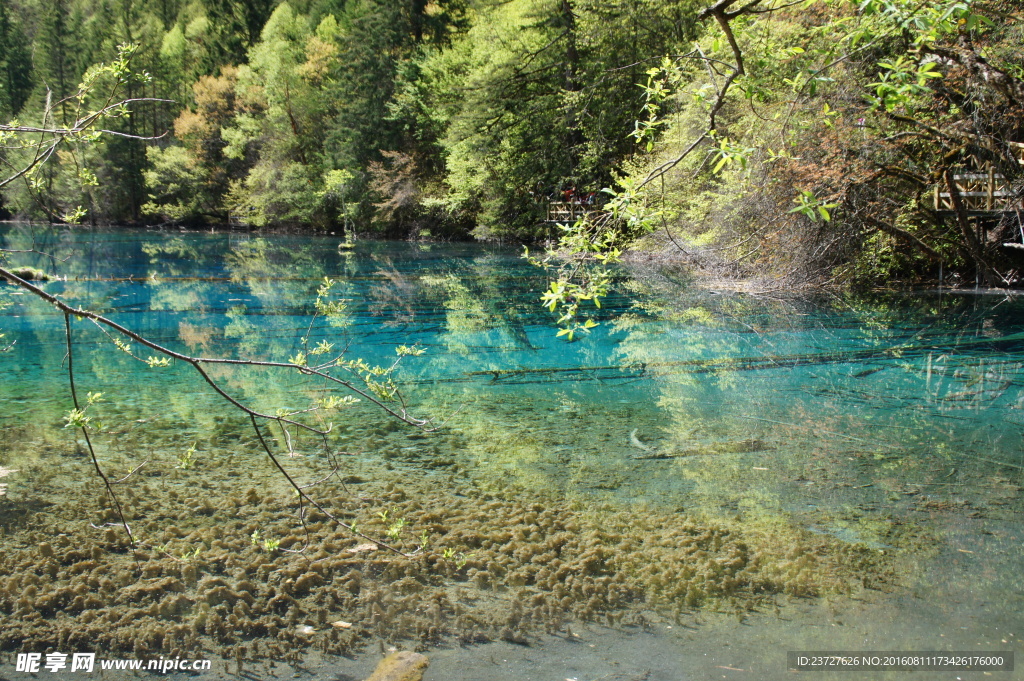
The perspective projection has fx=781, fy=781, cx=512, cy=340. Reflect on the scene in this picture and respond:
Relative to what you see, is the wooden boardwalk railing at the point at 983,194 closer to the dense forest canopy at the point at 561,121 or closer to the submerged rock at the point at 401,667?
the dense forest canopy at the point at 561,121

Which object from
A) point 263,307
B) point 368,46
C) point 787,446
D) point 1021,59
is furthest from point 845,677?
point 368,46

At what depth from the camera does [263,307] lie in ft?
49.9

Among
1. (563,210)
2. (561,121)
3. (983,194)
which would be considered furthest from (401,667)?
(561,121)

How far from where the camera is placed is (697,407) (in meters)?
7.91

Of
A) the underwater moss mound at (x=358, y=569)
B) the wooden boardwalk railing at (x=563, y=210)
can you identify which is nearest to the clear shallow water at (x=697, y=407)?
the underwater moss mound at (x=358, y=569)

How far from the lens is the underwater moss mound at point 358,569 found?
384 cm

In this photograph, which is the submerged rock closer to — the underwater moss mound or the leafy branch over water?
the underwater moss mound

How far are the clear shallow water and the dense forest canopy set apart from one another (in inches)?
73.5

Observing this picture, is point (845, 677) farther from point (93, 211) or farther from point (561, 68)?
point (93, 211)

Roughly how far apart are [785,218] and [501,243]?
65.8ft

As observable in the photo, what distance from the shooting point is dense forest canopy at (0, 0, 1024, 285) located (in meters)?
5.14

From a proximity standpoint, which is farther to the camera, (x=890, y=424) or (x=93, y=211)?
(x=93, y=211)

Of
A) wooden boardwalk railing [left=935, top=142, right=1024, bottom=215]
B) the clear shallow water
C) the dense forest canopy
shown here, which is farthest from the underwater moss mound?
wooden boardwalk railing [left=935, top=142, right=1024, bottom=215]

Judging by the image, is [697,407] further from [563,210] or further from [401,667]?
[563,210]
